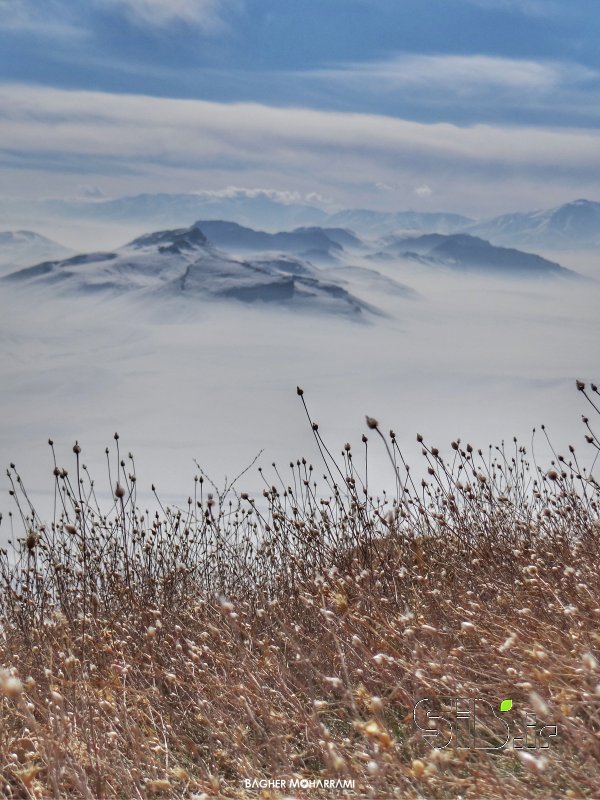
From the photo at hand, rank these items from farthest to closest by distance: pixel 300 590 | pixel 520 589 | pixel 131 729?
pixel 300 590
pixel 520 589
pixel 131 729

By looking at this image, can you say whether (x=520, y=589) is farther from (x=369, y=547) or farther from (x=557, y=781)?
(x=557, y=781)

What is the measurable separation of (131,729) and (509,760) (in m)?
1.21

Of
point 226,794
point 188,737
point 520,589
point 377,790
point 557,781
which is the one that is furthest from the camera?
point 520,589

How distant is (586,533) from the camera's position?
4.85 metres

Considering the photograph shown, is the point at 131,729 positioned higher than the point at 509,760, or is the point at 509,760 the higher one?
the point at 131,729

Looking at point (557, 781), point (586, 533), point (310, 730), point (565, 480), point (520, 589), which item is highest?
point (565, 480)

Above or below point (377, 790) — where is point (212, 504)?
above

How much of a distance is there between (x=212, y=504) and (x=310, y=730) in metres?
2.21

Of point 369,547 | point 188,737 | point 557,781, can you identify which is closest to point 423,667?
point 557,781

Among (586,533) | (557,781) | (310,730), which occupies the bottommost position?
(557,781)

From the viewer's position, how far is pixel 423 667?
118 inches

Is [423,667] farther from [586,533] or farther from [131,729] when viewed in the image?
[586,533]

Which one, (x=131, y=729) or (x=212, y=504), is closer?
(x=131, y=729)

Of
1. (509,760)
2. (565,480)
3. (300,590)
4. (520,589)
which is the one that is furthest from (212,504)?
(509,760)
